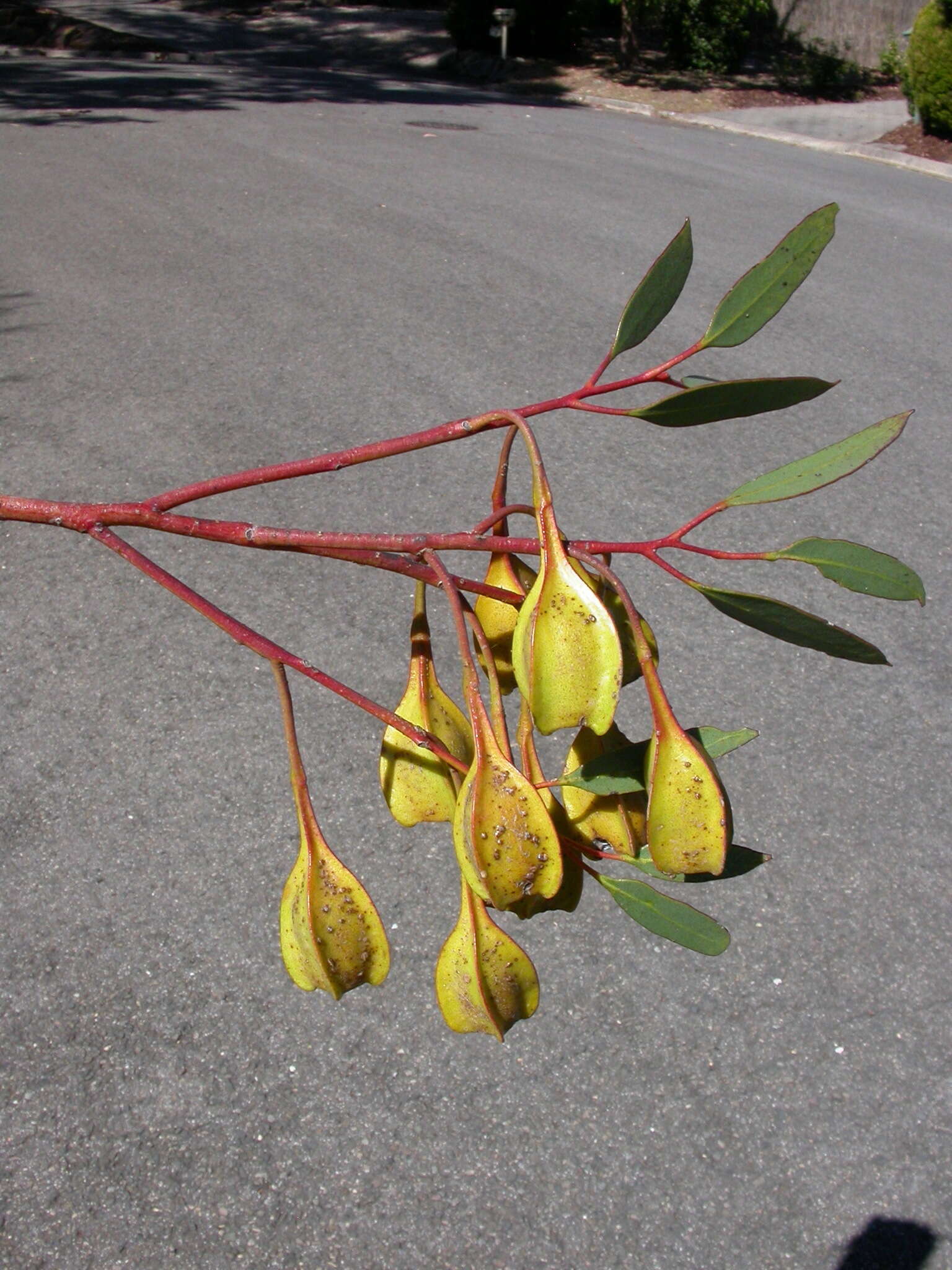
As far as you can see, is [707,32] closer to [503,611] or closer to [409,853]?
[409,853]

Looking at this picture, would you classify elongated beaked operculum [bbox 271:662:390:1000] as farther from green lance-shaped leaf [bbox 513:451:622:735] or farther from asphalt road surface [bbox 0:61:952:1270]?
asphalt road surface [bbox 0:61:952:1270]

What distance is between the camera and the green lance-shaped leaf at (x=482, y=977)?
0.65 meters

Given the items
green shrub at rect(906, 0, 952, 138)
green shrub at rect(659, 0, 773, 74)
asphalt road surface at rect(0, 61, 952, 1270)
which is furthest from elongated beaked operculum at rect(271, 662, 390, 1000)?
green shrub at rect(659, 0, 773, 74)

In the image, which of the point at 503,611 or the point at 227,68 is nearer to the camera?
the point at 503,611

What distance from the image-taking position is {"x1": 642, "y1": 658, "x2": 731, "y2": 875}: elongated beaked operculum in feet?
1.86

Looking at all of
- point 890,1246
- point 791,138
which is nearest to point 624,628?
point 890,1246

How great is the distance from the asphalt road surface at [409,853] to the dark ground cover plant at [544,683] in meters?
2.00

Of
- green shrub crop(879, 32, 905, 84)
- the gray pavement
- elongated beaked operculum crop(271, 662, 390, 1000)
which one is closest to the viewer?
elongated beaked operculum crop(271, 662, 390, 1000)

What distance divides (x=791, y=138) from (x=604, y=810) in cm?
1412

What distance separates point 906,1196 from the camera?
96.9 inches

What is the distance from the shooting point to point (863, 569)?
23.0 inches

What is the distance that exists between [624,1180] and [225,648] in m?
2.09

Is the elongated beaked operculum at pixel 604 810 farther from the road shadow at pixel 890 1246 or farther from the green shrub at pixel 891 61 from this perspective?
the green shrub at pixel 891 61

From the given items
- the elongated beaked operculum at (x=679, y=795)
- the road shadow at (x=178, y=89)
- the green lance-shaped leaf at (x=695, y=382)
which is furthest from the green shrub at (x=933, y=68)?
the elongated beaked operculum at (x=679, y=795)
